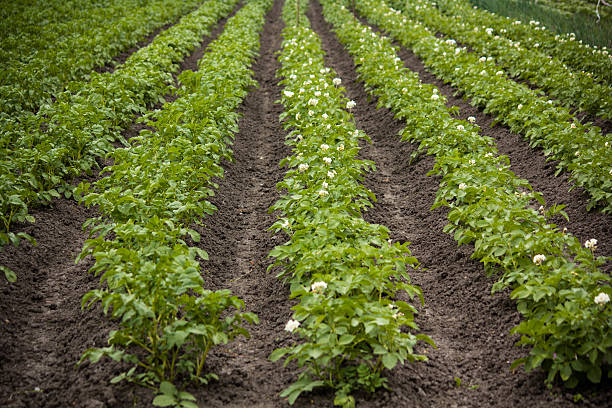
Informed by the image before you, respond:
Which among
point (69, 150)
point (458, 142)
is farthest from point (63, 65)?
point (458, 142)

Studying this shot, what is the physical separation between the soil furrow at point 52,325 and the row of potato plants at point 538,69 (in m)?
7.22

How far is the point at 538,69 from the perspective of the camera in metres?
9.53

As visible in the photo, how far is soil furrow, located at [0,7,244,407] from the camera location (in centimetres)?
307

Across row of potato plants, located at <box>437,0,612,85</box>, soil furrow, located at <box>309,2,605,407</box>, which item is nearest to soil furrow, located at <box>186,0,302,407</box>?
soil furrow, located at <box>309,2,605,407</box>

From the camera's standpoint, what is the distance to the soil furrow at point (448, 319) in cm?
319

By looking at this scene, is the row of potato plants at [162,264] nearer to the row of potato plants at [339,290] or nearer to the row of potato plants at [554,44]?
the row of potato plants at [339,290]

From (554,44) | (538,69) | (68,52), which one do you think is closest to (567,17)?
(554,44)

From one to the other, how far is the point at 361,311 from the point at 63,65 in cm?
893

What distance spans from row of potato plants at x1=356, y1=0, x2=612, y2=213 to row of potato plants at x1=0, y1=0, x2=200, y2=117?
22.9ft

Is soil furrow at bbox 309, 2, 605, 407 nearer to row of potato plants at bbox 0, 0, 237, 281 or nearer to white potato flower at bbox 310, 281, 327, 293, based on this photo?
white potato flower at bbox 310, 281, 327, 293

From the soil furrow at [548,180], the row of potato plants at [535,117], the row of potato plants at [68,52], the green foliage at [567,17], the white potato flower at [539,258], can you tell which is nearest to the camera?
the white potato flower at [539,258]

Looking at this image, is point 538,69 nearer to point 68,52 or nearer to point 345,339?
point 345,339

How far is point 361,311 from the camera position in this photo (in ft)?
9.89

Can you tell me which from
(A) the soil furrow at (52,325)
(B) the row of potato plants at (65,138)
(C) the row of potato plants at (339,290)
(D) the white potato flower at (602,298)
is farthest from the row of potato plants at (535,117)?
(B) the row of potato plants at (65,138)
